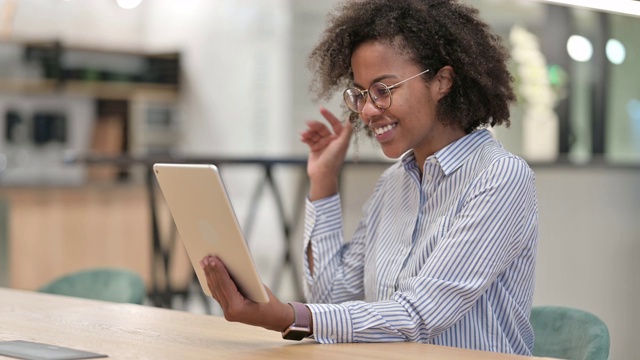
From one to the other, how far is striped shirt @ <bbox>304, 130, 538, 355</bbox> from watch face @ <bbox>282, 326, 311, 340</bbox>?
0.08ft

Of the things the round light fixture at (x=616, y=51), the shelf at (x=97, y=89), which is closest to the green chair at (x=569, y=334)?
the round light fixture at (x=616, y=51)

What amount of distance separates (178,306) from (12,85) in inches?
85.0

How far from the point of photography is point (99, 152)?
8.58 meters

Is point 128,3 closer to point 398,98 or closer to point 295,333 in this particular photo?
point 398,98

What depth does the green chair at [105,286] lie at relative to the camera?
3131 millimetres

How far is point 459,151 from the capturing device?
2217 mm

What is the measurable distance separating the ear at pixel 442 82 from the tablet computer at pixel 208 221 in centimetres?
61

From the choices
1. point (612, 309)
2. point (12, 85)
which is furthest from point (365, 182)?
point (12, 85)

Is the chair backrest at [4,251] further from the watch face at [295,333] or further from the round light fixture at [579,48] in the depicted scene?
the watch face at [295,333]

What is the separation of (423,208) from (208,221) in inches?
21.6

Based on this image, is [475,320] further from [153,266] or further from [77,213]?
[77,213]

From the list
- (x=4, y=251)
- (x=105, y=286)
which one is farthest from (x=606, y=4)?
(x=4, y=251)

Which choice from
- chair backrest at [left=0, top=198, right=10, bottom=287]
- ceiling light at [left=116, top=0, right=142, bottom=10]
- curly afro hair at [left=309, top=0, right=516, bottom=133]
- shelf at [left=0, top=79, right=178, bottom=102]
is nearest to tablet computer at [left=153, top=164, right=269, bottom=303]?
curly afro hair at [left=309, top=0, right=516, bottom=133]

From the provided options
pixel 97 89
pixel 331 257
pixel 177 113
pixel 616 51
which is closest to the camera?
pixel 331 257
